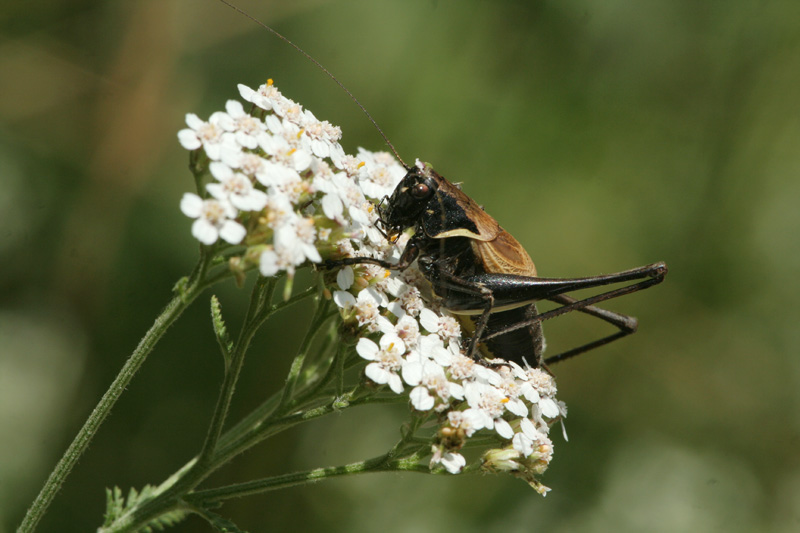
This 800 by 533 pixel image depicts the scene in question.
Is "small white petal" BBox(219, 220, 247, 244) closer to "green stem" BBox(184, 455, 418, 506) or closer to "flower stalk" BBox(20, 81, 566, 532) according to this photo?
"flower stalk" BBox(20, 81, 566, 532)

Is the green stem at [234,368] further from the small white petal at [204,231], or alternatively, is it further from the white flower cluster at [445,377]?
the small white petal at [204,231]

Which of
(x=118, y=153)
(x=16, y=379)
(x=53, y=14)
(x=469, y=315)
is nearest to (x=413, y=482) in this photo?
(x=469, y=315)

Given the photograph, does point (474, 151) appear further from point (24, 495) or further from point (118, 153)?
point (24, 495)

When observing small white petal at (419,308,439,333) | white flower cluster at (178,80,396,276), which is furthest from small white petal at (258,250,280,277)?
small white petal at (419,308,439,333)

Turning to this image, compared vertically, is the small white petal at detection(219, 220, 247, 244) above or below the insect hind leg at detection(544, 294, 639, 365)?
above

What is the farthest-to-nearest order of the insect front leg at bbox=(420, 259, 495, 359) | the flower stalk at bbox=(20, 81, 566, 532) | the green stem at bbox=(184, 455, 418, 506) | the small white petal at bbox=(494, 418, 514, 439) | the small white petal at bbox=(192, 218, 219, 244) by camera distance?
the insect front leg at bbox=(420, 259, 495, 359) → the small white petal at bbox=(494, 418, 514, 439) → the green stem at bbox=(184, 455, 418, 506) → the flower stalk at bbox=(20, 81, 566, 532) → the small white petal at bbox=(192, 218, 219, 244)

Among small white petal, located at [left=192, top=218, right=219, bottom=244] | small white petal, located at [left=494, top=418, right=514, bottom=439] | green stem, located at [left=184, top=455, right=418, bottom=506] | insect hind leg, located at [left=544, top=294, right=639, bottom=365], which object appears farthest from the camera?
insect hind leg, located at [left=544, top=294, right=639, bottom=365]

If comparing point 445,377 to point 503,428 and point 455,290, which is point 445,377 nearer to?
point 503,428
